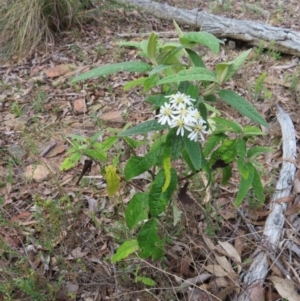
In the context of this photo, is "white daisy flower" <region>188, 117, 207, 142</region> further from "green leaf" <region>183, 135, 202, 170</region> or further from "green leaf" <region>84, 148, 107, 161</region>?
"green leaf" <region>84, 148, 107, 161</region>

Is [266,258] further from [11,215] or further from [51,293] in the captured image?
[11,215]

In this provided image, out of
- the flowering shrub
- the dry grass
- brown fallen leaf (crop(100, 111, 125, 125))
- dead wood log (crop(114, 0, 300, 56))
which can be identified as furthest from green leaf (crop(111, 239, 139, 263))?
the dry grass

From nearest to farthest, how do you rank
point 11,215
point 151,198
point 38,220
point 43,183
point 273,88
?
point 151,198 < point 38,220 < point 11,215 < point 43,183 < point 273,88

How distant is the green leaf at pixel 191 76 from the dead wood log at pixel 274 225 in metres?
0.96

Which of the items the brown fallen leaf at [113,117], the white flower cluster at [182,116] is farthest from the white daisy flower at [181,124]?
the brown fallen leaf at [113,117]

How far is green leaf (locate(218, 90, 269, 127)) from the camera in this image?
1351 mm

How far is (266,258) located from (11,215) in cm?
153

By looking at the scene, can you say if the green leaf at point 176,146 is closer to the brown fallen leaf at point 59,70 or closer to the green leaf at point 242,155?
the green leaf at point 242,155

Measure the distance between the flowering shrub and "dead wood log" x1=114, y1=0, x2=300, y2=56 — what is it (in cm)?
249

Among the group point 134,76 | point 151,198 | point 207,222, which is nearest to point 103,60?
point 134,76

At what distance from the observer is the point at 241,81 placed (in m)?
3.37

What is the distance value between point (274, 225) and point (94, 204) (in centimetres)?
105

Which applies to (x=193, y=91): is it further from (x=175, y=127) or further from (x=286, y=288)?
(x=286, y=288)

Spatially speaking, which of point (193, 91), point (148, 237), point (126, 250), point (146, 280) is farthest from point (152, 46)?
point (146, 280)
